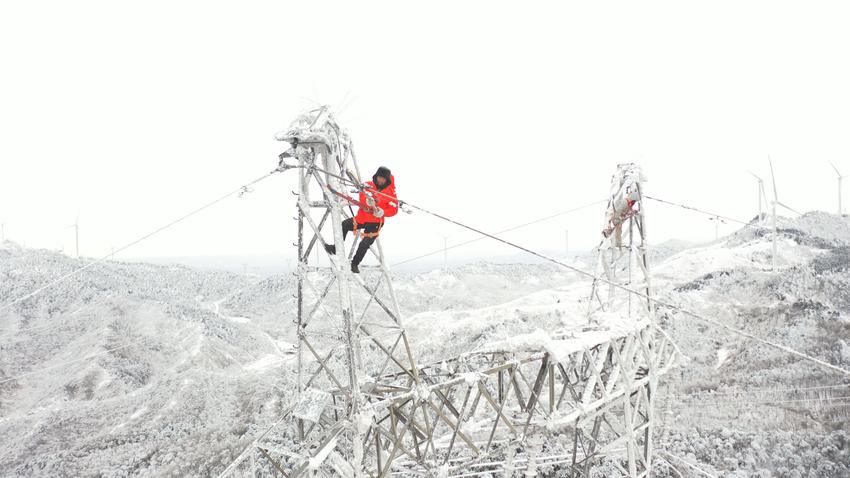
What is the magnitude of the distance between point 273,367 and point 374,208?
22970mm

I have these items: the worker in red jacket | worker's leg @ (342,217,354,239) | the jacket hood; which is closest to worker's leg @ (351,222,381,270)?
the worker in red jacket

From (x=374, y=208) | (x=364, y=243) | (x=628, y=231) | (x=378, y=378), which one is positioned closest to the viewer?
(x=374, y=208)

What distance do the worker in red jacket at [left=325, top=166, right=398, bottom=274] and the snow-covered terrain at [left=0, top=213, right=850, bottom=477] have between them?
4118 millimetres

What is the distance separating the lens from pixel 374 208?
8461 millimetres

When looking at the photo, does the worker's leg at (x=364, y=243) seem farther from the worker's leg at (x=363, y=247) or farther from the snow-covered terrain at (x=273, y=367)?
the snow-covered terrain at (x=273, y=367)

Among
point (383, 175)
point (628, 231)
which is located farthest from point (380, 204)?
point (628, 231)

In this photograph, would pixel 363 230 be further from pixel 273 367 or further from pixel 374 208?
pixel 273 367

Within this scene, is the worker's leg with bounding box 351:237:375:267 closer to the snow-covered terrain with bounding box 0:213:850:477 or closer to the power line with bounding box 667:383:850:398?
the snow-covered terrain with bounding box 0:213:850:477

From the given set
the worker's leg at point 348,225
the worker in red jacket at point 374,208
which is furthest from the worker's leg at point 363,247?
the worker's leg at point 348,225

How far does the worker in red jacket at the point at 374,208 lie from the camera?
8445 mm

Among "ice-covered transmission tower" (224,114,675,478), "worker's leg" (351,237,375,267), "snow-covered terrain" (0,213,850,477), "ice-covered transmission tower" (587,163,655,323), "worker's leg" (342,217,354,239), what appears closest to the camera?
"ice-covered transmission tower" (224,114,675,478)

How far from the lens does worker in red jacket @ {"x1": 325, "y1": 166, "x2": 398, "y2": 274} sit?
27.7 feet

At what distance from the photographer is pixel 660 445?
14.9m

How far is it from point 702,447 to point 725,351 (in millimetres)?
9647
